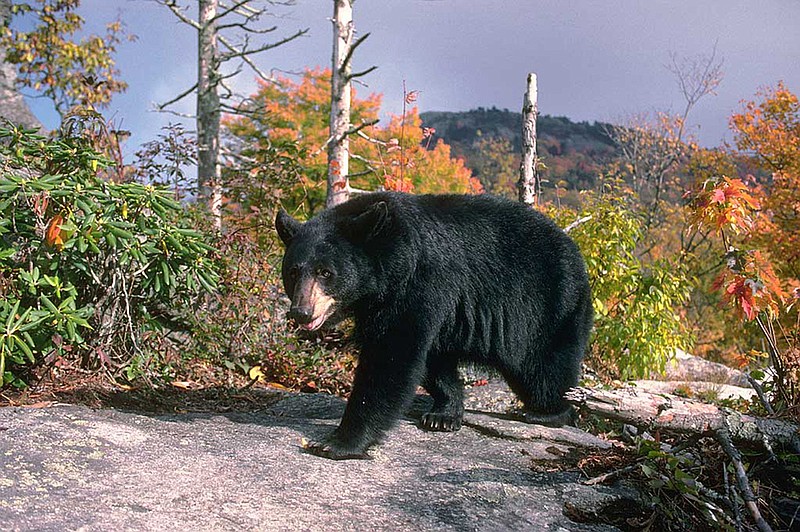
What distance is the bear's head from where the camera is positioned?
4.08 metres

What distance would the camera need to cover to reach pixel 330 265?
4141mm

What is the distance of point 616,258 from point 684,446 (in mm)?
4689

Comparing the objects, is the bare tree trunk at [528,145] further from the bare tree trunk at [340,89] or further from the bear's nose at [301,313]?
the bear's nose at [301,313]

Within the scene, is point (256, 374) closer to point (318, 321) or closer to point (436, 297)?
point (318, 321)

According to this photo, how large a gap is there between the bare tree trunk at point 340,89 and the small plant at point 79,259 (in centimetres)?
505

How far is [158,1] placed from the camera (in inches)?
579

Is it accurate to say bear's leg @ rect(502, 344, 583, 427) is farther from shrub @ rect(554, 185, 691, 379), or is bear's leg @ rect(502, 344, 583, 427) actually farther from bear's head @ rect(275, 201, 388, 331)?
shrub @ rect(554, 185, 691, 379)

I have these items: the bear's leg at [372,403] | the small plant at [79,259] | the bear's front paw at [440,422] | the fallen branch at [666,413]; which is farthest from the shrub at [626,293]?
the bear's leg at [372,403]

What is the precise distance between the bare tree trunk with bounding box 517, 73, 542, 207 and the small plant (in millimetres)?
3925

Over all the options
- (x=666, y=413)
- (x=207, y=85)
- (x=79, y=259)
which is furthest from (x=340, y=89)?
(x=666, y=413)

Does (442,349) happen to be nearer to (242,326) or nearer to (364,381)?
(364,381)

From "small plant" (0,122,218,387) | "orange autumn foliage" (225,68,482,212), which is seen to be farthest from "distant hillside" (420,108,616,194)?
"small plant" (0,122,218,387)

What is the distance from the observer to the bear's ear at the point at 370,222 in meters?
4.13

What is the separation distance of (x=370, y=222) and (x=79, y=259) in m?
2.26
